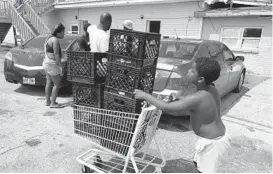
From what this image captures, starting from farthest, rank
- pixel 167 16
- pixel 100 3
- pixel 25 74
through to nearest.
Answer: pixel 100 3 → pixel 167 16 → pixel 25 74

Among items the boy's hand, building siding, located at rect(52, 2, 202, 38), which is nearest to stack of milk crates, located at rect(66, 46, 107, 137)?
the boy's hand

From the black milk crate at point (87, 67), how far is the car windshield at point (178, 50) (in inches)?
80.8

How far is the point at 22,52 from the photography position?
207 inches

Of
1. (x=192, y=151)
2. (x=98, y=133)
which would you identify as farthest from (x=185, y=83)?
(x=98, y=133)

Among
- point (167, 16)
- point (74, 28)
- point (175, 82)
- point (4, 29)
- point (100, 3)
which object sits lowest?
point (175, 82)

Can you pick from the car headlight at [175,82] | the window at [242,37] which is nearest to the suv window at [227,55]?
the car headlight at [175,82]

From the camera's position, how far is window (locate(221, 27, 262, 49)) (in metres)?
9.05

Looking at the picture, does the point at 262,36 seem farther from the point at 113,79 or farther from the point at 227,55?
the point at 113,79

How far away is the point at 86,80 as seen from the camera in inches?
91.0

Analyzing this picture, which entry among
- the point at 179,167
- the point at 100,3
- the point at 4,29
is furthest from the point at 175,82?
the point at 4,29

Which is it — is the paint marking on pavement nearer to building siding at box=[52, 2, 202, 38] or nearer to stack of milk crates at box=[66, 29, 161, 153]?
stack of milk crates at box=[66, 29, 161, 153]

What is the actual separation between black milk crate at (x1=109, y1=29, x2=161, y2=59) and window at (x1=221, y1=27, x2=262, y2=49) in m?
8.49

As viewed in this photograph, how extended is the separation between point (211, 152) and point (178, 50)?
275 centimetres

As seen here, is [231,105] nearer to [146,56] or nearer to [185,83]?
[185,83]
